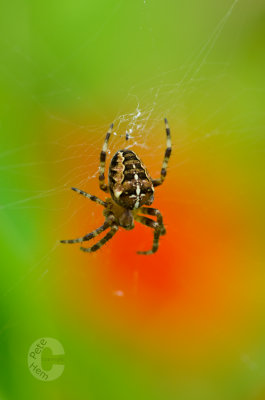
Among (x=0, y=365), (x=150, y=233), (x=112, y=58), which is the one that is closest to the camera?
(x=0, y=365)

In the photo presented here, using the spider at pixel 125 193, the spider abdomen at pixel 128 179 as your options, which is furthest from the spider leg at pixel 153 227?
the spider abdomen at pixel 128 179

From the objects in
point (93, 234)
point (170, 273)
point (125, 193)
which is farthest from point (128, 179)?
point (170, 273)

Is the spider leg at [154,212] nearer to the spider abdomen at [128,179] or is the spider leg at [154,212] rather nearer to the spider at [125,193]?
the spider at [125,193]

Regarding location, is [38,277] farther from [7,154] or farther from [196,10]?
[196,10]

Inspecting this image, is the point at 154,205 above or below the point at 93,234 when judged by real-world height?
above

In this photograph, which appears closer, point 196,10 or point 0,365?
point 0,365

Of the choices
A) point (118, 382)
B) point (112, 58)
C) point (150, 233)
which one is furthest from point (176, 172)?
point (118, 382)

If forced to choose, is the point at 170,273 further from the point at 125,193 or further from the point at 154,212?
the point at 125,193
